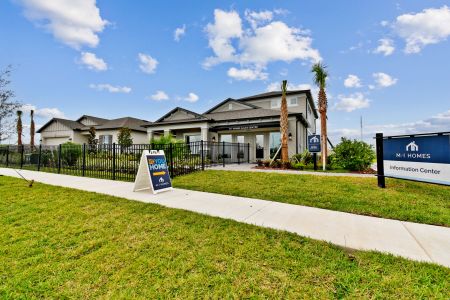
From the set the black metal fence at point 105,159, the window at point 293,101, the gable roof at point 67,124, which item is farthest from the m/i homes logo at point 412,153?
the gable roof at point 67,124

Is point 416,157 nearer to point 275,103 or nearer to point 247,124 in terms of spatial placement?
point 247,124

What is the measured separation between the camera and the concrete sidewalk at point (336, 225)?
3.25 metres

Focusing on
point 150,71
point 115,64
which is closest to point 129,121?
point 150,71

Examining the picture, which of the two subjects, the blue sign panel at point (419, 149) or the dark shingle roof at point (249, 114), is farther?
the dark shingle roof at point (249, 114)

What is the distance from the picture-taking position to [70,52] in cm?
1329

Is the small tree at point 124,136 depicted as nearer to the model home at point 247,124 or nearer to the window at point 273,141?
the model home at point 247,124

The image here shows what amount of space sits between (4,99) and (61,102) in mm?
13384

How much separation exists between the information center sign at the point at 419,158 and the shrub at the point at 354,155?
4.41m

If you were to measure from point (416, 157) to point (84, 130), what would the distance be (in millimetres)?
34691

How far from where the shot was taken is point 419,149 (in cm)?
601

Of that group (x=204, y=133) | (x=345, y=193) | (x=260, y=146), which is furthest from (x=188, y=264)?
(x=260, y=146)

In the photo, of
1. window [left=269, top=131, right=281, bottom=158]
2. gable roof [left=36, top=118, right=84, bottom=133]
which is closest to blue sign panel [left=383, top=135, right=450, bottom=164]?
window [left=269, top=131, right=281, bottom=158]

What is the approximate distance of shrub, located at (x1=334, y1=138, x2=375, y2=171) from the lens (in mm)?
11148

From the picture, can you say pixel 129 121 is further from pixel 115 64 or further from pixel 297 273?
pixel 297 273
